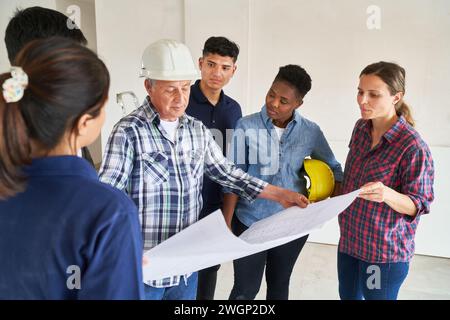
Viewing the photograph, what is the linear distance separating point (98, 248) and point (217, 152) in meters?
0.84

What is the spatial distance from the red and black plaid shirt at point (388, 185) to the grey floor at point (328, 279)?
1.20 meters

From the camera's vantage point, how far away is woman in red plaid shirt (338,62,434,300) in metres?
1.26

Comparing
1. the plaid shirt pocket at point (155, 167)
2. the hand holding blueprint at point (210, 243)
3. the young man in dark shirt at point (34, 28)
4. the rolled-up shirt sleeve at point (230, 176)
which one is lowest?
the hand holding blueprint at point (210, 243)

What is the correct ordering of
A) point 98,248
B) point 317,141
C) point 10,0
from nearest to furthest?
point 98,248 < point 317,141 < point 10,0

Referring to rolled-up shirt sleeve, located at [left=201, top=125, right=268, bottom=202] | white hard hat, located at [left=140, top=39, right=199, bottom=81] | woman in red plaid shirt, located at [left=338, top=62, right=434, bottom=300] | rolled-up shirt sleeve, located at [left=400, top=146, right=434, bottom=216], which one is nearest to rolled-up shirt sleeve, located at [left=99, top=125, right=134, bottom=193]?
white hard hat, located at [left=140, top=39, right=199, bottom=81]

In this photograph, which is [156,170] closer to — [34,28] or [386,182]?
[34,28]

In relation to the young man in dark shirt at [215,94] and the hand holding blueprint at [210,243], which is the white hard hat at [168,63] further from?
the young man in dark shirt at [215,94]

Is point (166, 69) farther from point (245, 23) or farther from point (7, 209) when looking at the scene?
point (245, 23)

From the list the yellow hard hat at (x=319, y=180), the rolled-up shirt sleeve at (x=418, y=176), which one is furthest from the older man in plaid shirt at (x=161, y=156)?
the rolled-up shirt sleeve at (x=418, y=176)

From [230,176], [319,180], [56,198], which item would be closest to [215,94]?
[230,176]

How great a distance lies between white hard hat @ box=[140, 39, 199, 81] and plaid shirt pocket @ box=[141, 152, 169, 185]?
0.82 feet

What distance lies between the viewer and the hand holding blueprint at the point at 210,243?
3.24 ft

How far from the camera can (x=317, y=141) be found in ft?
5.34
